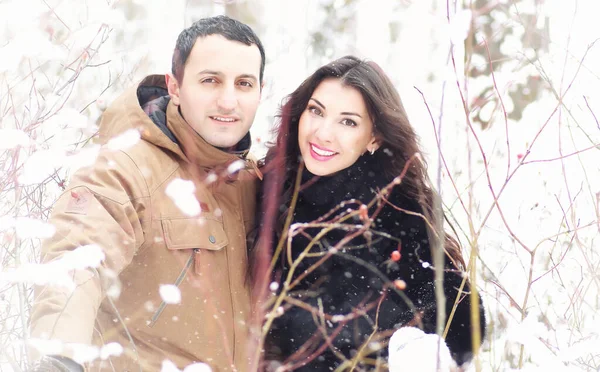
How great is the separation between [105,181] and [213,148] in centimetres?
50

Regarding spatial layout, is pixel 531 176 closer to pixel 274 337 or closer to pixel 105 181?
pixel 274 337

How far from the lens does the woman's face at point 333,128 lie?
273 cm

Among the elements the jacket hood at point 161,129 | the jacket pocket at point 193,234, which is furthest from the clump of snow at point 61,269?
the jacket hood at point 161,129

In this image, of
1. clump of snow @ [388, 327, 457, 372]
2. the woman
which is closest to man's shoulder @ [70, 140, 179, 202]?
the woman

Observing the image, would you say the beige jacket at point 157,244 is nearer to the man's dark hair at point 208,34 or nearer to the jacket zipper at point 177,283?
the jacket zipper at point 177,283

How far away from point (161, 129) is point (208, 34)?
17.4 inches

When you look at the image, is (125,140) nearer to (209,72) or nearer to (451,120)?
(209,72)

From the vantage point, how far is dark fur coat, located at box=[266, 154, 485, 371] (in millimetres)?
2742

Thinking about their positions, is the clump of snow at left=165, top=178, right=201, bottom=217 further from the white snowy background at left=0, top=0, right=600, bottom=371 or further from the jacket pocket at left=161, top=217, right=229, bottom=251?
the white snowy background at left=0, top=0, right=600, bottom=371

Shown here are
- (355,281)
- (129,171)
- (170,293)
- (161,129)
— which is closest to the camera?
(170,293)

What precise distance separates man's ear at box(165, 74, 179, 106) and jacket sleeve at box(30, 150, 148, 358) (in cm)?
44

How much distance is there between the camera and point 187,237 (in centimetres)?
224

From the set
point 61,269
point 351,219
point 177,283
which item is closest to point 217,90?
point 177,283

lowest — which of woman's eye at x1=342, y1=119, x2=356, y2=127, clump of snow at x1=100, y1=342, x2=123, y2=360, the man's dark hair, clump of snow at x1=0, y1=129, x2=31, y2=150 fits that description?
clump of snow at x1=100, y1=342, x2=123, y2=360
